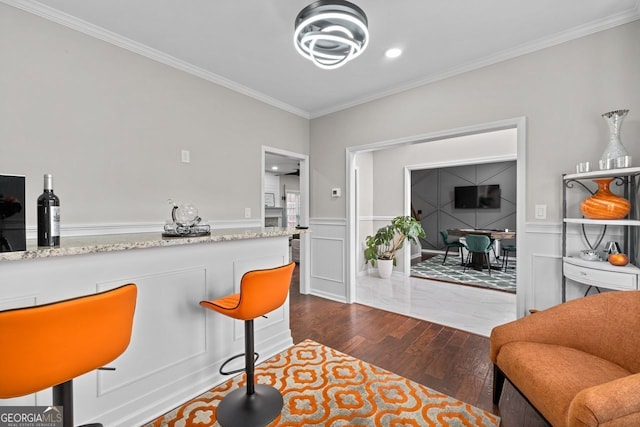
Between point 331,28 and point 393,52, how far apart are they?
1.27m

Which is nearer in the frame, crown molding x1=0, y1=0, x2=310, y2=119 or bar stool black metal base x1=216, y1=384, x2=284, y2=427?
bar stool black metal base x1=216, y1=384, x2=284, y2=427

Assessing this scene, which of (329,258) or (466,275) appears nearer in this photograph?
(329,258)

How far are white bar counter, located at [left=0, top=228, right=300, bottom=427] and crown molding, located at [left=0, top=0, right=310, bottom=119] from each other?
176cm

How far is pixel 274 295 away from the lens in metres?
1.72

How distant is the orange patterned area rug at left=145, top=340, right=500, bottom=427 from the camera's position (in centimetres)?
169

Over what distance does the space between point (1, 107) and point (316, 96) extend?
9.66ft

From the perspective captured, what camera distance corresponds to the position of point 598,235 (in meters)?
2.33

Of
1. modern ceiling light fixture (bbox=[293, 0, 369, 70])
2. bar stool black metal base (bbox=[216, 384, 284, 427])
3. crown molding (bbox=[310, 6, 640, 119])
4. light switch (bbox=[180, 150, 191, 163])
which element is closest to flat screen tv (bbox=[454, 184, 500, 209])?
crown molding (bbox=[310, 6, 640, 119])

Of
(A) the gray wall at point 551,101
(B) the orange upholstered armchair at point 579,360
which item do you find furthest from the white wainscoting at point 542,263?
(B) the orange upholstered armchair at point 579,360

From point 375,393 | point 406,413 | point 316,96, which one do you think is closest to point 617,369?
point 406,413

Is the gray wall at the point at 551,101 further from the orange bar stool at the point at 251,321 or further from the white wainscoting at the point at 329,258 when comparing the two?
the orange bar stool at the point at 251,321

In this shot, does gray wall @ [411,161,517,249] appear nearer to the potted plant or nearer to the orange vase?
the potted plant

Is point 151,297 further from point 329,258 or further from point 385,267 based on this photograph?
point 385,267

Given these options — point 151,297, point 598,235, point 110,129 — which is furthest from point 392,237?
point 110,129
